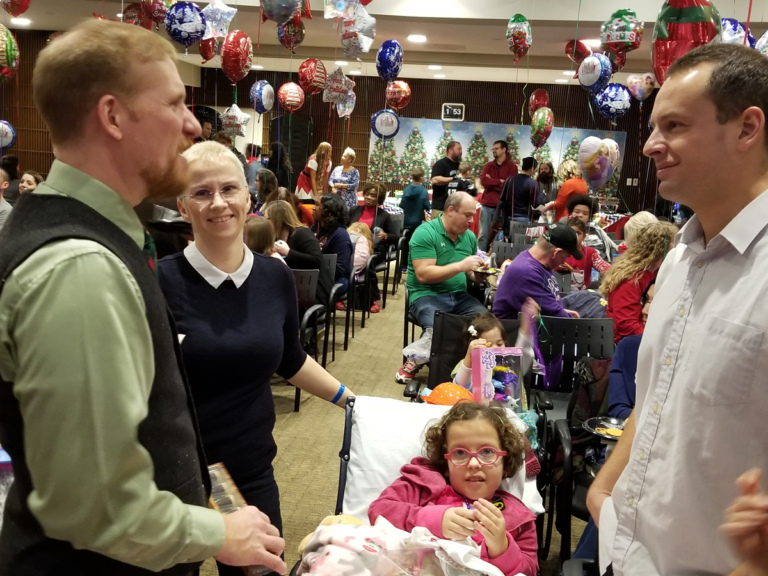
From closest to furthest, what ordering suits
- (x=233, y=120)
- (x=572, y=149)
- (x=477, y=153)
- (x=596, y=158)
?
(x=596, y=158)
(x=233, y=120)
(x=572, y=149)
(x=477, y=153)

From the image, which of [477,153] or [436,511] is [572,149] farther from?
[436,511]

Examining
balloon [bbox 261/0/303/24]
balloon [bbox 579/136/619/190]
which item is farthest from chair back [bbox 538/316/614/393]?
balloon [bbox 261/0/303/24]

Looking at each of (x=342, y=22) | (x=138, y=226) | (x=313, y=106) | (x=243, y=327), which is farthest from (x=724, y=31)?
(x=313, y=106)

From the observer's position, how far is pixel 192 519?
100 centimetres

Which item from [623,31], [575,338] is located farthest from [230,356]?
[623,31]

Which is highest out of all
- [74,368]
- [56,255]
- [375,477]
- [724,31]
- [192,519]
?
[724,31]

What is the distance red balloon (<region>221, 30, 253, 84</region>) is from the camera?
698 cm

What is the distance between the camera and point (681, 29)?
357 centimetres

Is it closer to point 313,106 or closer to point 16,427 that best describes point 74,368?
point 16,427

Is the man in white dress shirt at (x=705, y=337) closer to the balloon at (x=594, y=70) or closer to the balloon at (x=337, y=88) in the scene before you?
the balloon at (x=594, y=70)

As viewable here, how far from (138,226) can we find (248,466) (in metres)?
0.97

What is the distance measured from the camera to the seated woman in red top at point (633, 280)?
3969mm

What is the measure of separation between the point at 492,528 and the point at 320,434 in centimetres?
261

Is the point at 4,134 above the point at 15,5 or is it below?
below
